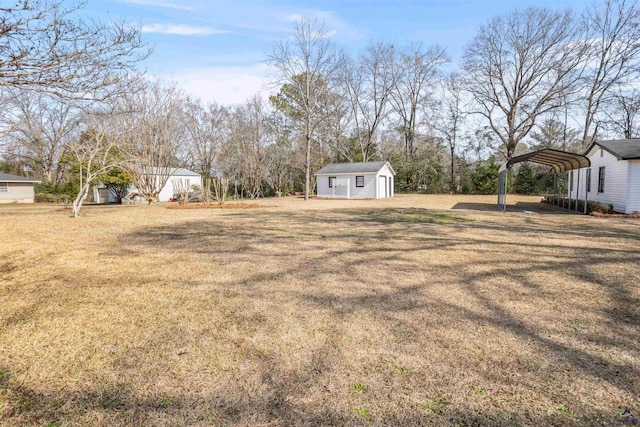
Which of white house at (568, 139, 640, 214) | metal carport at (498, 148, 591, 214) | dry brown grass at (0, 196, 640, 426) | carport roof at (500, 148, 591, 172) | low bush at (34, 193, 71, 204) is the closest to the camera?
dry brown grass at (0, 196, 640, 426)

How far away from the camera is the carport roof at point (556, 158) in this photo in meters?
12.3

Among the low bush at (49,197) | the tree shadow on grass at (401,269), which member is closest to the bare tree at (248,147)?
the low bush at (49,197)

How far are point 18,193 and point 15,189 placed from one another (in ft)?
1.41

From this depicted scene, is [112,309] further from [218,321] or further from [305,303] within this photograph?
[305,303]

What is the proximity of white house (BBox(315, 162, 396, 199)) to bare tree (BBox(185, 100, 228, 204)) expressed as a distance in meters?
11.0

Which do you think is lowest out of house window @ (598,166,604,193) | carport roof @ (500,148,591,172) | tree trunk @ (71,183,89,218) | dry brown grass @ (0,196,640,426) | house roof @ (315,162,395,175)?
dry brown grass @ (0,196,640,426)

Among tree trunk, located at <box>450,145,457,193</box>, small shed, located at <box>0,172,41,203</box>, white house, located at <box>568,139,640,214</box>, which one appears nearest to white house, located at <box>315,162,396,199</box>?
tree trunk, located at <box>450,145,457,193</box>

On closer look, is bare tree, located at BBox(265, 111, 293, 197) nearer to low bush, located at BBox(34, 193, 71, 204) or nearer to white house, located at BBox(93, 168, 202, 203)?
white house, located at BBox(93, 168, 202, 203)

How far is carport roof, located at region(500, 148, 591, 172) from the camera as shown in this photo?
486 inches

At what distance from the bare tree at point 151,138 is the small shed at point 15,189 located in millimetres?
20185

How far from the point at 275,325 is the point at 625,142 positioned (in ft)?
57.6

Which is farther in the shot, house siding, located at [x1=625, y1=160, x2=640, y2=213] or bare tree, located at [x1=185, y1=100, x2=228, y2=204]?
bare tree, located at [x1=185, y1=100, x2=228, y2=204]

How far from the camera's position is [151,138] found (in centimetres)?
1739

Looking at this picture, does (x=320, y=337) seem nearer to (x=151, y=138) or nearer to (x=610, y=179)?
(x=610, y=179)
